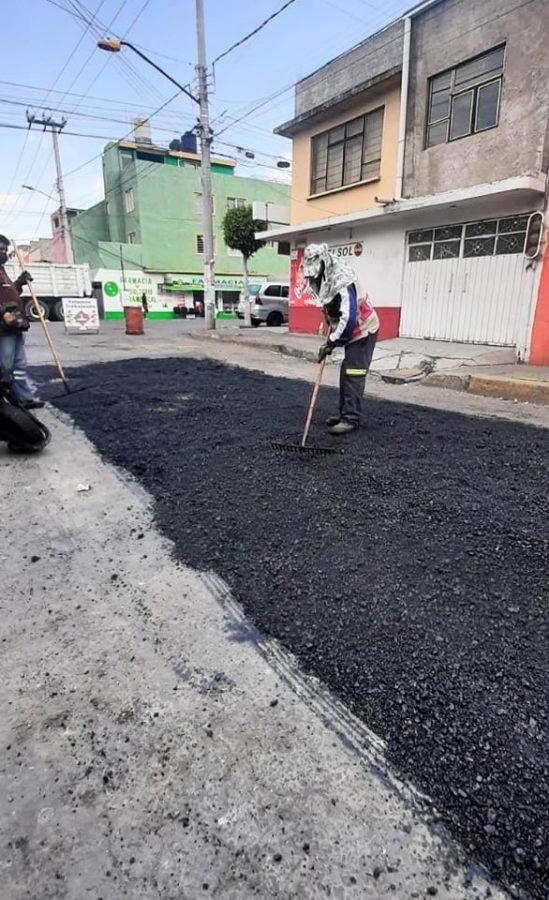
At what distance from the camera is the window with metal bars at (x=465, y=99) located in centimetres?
938

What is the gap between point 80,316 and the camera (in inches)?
669

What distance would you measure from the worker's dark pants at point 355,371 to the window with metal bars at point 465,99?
7767 millimetres

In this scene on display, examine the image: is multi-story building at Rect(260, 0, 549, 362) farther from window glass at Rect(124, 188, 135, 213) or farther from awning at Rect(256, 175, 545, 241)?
window glass at Rect(124, 188, 135, 213)

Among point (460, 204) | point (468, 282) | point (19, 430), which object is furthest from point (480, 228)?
point (19, 430)

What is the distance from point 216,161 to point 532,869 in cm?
4291

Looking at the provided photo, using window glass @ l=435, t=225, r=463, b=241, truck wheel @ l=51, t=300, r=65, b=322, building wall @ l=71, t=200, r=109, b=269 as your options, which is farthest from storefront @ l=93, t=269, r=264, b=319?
window glass @ l=435, t=225, r=463, b=241

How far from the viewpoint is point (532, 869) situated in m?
1.19

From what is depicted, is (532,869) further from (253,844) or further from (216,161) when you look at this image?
(216,161)

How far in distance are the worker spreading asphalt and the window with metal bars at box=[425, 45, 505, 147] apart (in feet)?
25.9

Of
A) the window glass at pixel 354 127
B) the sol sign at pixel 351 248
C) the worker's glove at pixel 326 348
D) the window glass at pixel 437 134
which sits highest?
the window glass at pixel 354 127

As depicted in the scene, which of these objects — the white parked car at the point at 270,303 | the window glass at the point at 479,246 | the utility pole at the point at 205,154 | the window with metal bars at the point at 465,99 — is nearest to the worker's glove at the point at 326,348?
the window glass at the point at 479,246

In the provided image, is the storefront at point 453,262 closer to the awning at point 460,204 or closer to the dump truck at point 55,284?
the awning at point 460,204

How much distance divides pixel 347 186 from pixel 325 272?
10327 mm

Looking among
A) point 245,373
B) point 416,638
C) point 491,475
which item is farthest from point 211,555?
point 245,373
